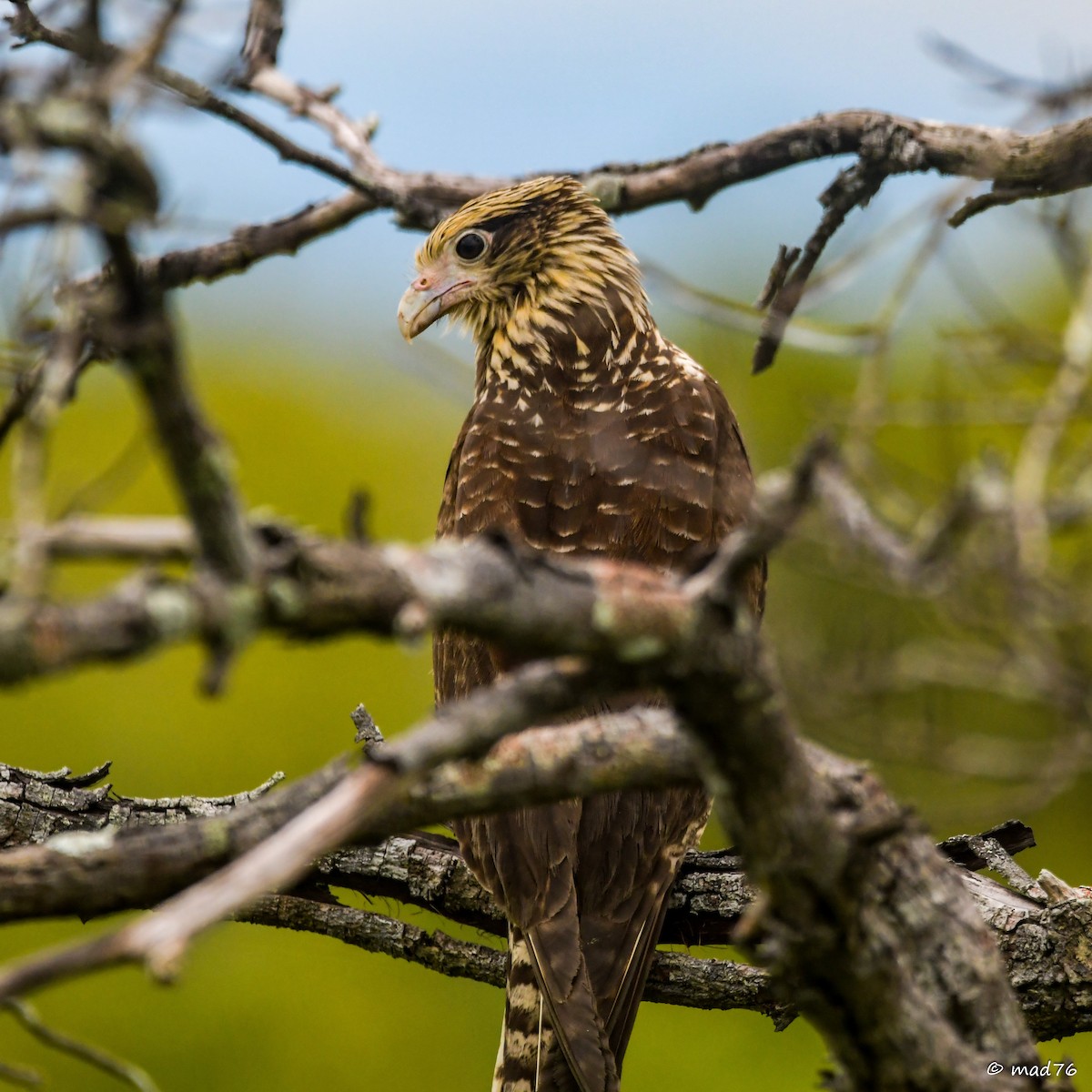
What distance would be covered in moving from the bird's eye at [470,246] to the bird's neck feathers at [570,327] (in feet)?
0.50

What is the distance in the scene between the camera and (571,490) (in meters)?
3.05

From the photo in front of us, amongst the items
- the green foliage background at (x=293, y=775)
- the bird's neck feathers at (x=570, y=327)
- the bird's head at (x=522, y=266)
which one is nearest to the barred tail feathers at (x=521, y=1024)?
the bird's neck feathers at (x=570, y=327)

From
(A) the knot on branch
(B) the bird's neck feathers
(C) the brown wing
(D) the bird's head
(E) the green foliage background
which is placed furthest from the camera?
(E) the green foliage background

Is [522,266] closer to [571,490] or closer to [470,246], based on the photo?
[470,246]

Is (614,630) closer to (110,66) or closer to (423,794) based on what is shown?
(423,794)

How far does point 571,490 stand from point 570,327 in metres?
0.77

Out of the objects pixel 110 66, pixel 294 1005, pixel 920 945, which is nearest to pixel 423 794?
pixel 920 945

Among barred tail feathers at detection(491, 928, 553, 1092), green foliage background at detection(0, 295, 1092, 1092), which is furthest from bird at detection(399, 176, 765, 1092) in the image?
green foliage background at detection(0, 295, 1092, 1092)

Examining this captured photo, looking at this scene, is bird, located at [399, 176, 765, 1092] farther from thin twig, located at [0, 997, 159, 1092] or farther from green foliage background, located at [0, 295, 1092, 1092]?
green foliage background, located at [0, 295, 1092, 1092]

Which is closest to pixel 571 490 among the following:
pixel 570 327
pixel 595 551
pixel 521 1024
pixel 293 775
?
pixel 595 551

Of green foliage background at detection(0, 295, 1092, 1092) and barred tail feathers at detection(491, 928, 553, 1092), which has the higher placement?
green foliage background at detection(0, 295, 1092, 1092)

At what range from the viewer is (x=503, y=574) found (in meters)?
1.21

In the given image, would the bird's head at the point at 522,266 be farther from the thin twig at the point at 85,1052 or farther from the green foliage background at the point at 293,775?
the thin twig at the point at 85,1052

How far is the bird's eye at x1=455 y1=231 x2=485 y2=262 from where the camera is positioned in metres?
3.76
